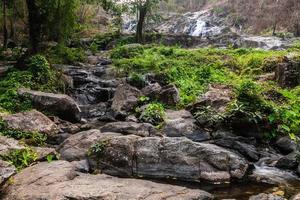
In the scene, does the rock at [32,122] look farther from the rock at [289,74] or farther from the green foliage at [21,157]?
the rock at [289,74]

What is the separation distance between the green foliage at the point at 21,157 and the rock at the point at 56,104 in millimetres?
3803

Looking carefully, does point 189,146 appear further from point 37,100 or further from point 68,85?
point 68,85

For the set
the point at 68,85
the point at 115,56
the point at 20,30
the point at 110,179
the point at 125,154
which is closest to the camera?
the point at 110,179

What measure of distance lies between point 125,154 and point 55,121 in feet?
13.4

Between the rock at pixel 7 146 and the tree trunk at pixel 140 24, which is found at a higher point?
the tree trunk at pixel 140 24

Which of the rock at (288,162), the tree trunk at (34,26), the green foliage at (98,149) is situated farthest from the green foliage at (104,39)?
the rock at (288,162)

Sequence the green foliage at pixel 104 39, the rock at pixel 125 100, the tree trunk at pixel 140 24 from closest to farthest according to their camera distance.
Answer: the rock at pixel 125 100 → the tree trunk at pixel 140 24 → the green foliage at pixel 104 39

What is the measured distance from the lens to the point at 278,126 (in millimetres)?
10898

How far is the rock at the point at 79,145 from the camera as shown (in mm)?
8820

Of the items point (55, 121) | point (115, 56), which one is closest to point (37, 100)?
point (55, 121)

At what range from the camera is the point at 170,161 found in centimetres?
842

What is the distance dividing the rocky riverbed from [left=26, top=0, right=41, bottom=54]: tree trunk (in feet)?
18.2

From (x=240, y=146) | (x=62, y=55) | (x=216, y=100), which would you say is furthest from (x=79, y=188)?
(x=62, y=55)

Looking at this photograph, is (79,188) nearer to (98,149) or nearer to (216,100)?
(98,149)
